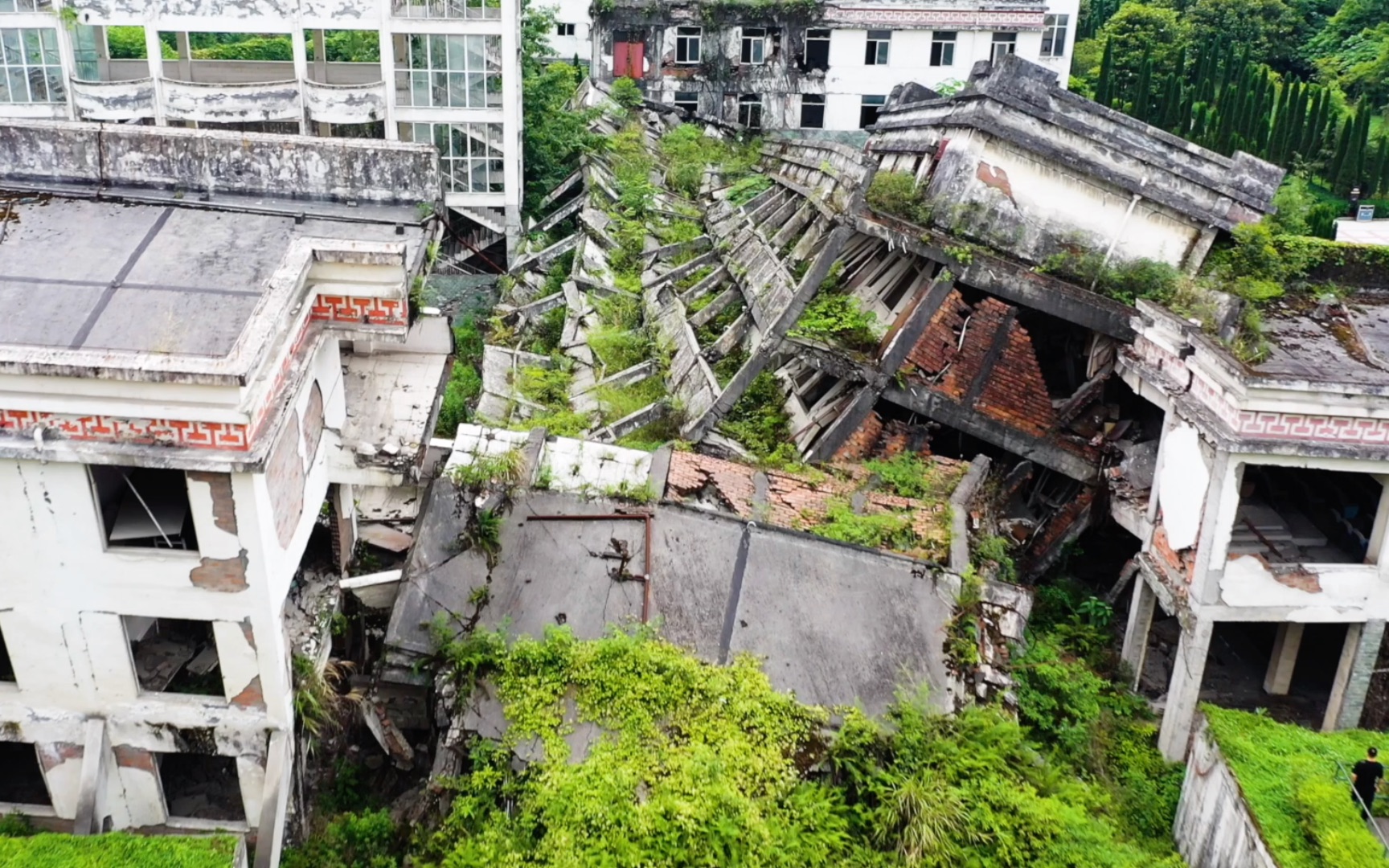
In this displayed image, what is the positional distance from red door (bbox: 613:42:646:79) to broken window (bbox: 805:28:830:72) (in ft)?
20.0

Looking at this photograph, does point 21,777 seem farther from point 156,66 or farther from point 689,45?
point 689,45

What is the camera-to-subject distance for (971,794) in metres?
9.54

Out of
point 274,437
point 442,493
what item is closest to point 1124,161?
point 442,493

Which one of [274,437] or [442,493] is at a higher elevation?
[274,437]

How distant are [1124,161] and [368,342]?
448 inches

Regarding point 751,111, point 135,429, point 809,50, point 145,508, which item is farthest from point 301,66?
point 135,429

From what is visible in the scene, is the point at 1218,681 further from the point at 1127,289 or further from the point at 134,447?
the point at 134,447

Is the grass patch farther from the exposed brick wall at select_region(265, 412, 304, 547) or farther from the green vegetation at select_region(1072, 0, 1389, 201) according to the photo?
the green vegetation at select_region(1072, 0, 1389, 201)

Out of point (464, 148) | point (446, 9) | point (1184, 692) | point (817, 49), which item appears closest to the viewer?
point (1184, 692)

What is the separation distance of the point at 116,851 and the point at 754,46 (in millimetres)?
34934

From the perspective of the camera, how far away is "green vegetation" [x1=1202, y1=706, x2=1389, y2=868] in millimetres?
9633

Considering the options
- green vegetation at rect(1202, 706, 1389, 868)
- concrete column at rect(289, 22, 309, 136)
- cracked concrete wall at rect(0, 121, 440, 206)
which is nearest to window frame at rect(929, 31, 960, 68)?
concrete column at rect(289, 22, 309, 136)

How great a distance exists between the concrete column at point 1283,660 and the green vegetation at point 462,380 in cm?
1223

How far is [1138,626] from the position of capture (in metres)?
14.0
